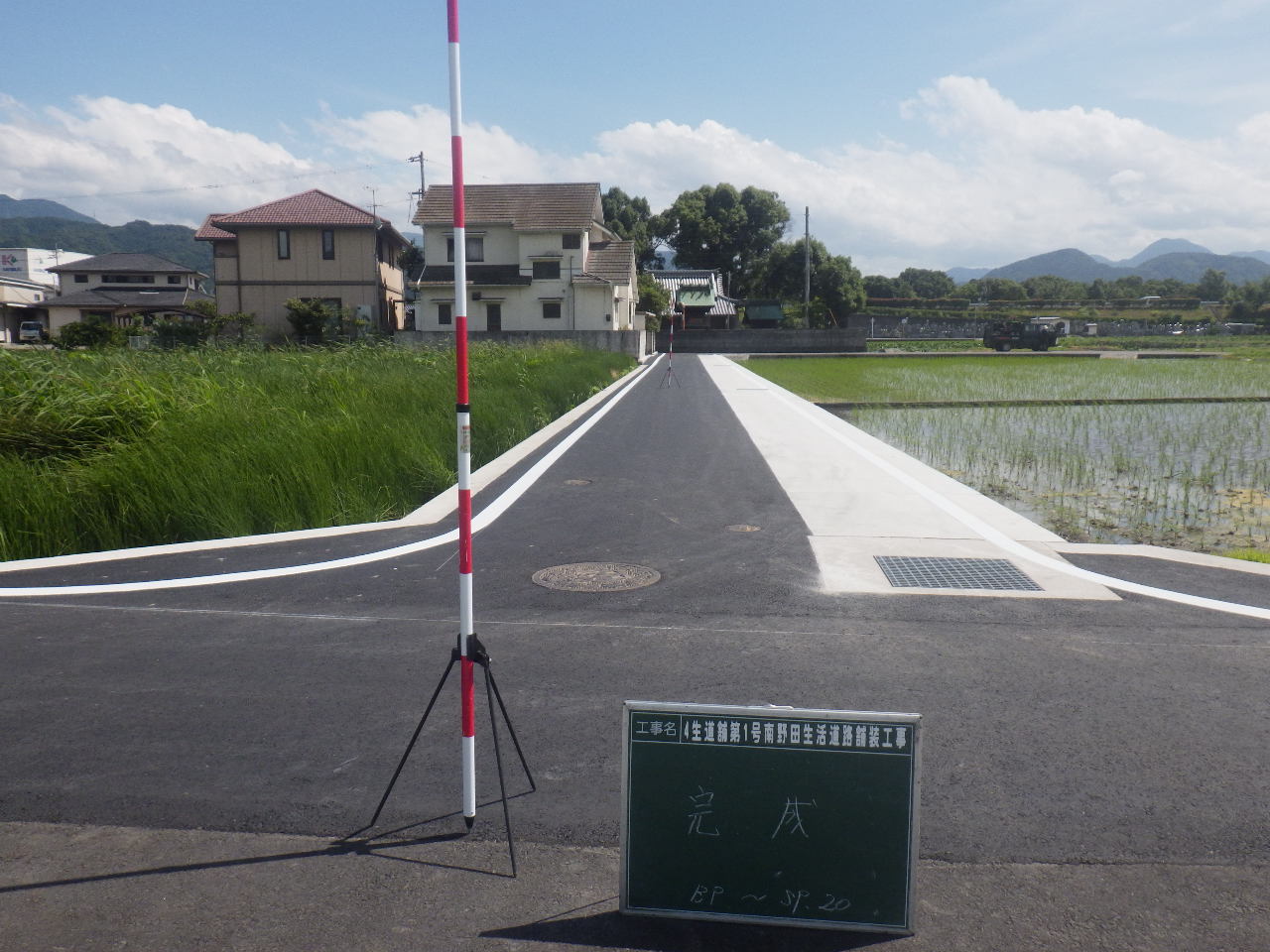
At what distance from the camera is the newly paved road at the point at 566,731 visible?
2898 millimetres

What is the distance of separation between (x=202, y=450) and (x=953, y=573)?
21.2ft

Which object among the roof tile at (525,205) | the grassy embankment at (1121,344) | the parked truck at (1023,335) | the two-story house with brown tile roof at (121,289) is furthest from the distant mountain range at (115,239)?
the parked truck at (1023,335)

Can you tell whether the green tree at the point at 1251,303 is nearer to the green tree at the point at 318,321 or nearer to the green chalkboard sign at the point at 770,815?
the green tree at the point at 318,321

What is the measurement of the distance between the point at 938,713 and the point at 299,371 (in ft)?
43.3

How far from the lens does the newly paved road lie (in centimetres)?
290

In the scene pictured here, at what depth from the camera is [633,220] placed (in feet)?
265

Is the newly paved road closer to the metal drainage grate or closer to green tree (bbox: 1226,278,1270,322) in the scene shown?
the metal drainage grate

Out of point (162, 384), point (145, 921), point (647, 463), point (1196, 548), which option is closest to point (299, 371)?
point (162, 384)

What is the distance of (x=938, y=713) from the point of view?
4.30m

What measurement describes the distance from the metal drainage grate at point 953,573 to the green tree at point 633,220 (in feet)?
238

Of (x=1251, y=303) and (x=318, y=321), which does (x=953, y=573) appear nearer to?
(x=318, y=321)

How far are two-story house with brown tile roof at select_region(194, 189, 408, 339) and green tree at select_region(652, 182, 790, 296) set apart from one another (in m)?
39.9

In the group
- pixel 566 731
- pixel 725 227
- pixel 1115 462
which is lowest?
pixel 566 731

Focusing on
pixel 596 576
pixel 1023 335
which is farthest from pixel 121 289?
pixel 596 576
